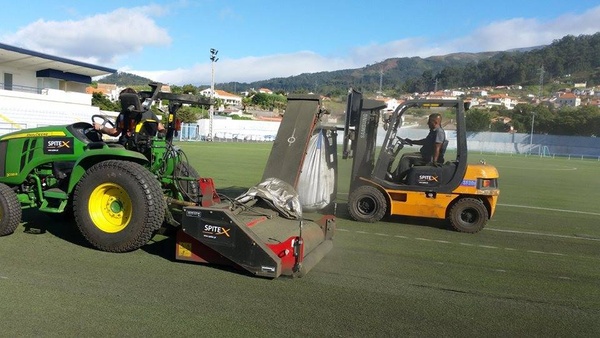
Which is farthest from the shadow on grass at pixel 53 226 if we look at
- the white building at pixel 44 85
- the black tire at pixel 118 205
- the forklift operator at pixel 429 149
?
the white building at pixel 44 85

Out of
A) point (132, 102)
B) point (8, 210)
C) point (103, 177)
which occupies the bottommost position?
point (8, 210)

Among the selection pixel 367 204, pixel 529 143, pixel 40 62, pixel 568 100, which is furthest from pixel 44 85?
pixel 568 100

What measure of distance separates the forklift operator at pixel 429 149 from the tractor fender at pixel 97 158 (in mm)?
4725

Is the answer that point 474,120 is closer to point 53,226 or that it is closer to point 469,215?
point 469,215

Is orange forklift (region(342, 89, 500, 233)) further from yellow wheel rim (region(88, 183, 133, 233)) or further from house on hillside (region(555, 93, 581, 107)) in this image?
house on hillside (region(555, 93, 581, 107))

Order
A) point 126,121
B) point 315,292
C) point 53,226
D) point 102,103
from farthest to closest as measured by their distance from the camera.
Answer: point 102,103 → point 53,226 → point 126,121 → point 315,292

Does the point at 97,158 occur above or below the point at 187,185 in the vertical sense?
above

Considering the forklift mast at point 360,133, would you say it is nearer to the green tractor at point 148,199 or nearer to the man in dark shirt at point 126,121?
the green tractor at point 148,199

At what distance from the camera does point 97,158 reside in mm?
5914

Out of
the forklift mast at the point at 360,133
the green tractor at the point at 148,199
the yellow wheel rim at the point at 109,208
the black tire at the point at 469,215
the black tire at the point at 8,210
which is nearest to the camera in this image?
the green tractor at the point at 148,199

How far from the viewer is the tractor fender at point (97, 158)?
572 centimetres

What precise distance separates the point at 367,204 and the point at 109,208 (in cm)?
462

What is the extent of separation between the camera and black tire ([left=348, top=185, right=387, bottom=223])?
28.7 feet

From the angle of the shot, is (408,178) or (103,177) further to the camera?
(408,178)
